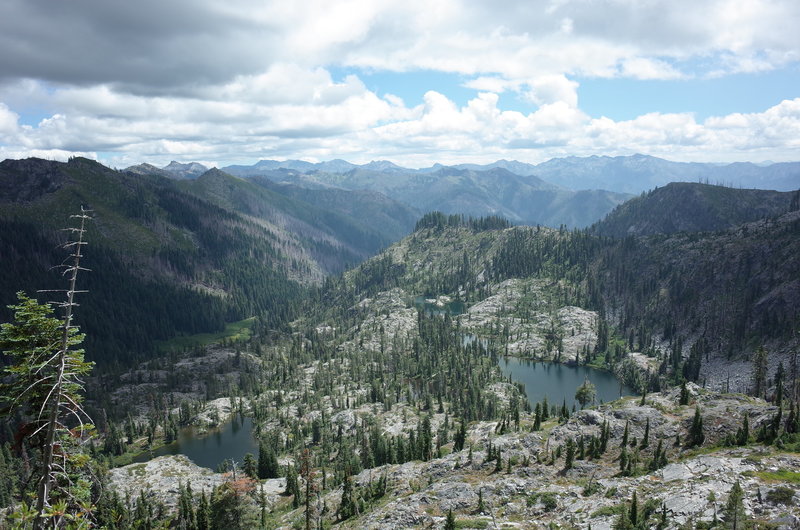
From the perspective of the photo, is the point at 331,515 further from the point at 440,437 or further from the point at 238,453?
the point at 238,453

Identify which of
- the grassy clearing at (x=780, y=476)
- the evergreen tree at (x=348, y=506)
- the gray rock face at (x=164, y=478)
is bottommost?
the gray rock face at (x=164, y=478)

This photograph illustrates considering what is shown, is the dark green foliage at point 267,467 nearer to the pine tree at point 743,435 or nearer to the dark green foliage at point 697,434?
the dark green foliage at point 697,434

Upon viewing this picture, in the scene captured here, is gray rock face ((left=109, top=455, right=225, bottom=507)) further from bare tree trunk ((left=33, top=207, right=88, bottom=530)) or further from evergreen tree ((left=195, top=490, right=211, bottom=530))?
bare tree trunk ((left=33, top=207, right=88, bottom=530))

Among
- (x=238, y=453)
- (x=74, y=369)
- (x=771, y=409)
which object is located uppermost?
(x=74, y=369)

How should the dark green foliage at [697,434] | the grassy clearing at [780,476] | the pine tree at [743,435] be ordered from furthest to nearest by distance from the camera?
the dark green foliage at [697,434] → the pine tree at [743,435] → the grassy clearing at [780,476]

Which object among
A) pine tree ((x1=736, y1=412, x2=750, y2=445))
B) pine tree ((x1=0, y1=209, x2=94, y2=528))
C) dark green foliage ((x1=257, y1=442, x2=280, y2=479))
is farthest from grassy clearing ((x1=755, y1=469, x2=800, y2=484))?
dark green foliage ((x1=257, y1=442, x2=280, y2=479))

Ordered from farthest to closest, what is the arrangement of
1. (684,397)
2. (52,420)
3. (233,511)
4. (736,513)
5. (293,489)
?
(293,489) → (684,397) → (233,511) → (736,513) → (52,420)

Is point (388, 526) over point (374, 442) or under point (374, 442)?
over

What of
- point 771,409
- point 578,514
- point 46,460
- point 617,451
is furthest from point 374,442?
point 46,460

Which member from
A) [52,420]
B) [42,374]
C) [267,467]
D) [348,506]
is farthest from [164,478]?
[52,420]

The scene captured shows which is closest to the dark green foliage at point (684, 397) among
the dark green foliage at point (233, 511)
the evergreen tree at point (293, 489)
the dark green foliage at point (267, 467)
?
the evergreen tree at point (293, 489)

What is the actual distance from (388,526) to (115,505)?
8266 centimetres

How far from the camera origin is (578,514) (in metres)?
73.8

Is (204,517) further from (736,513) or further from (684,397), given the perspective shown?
(684,397)
